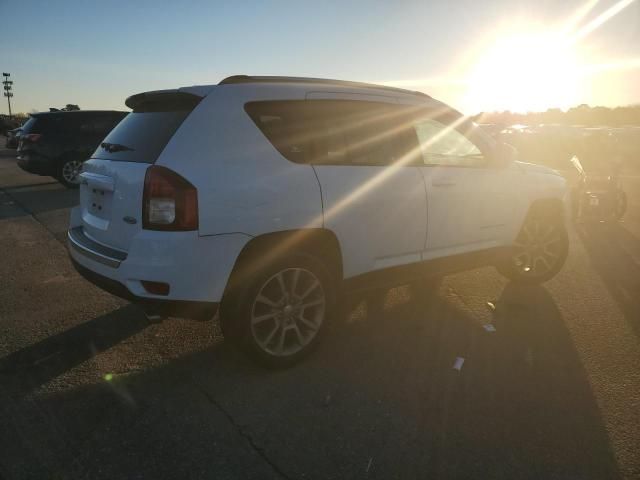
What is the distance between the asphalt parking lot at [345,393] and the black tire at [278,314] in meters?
0.17

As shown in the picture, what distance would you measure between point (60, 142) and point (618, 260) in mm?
12119

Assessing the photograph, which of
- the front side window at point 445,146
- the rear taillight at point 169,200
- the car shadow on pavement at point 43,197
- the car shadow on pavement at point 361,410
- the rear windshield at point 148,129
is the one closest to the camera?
the car shadow on pavement at point 361,410

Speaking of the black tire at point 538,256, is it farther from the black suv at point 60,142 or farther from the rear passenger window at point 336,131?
the black suv at point 60,142

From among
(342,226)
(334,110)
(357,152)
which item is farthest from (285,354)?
(334,110)

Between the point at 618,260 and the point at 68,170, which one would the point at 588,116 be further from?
the point at 68,170

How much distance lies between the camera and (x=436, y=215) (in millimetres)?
3736

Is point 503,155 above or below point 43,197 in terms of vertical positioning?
above

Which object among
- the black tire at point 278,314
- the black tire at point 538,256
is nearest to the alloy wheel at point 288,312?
the black tire at point 278,314

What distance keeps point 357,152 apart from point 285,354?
1530 mm

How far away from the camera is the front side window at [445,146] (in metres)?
3.79

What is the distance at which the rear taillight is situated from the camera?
2.58 metres

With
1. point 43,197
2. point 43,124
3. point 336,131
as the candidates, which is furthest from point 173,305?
point 43,124

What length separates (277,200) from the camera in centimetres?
285

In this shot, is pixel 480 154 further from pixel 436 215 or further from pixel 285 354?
pixel 285 354
